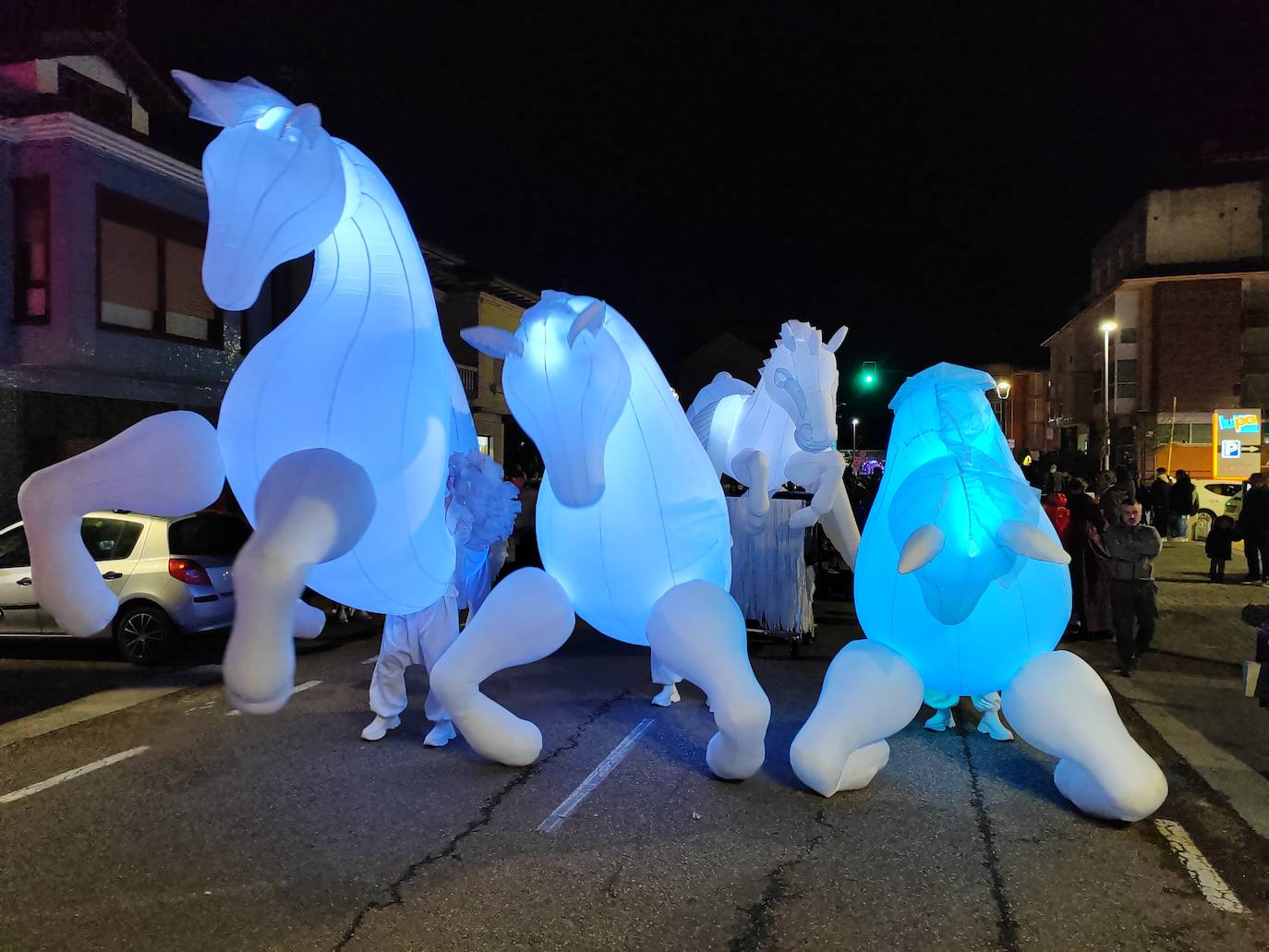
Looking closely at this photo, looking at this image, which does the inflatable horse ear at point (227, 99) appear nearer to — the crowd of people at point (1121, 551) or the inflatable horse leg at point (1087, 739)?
the inflatable horse leg at point (1087, 739)

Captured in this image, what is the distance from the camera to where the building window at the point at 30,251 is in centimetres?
1234

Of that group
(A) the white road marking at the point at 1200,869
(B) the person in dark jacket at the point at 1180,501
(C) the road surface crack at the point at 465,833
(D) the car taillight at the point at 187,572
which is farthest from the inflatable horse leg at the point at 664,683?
(B) the person in dark jacket at the point at 1180,501

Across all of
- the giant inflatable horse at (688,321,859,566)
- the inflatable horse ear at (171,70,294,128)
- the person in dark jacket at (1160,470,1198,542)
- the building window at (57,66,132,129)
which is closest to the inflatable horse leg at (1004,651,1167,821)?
the giant inflatable horse at (688,321,859,566)

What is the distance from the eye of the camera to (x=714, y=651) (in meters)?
4.07

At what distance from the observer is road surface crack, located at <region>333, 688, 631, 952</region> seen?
332cm

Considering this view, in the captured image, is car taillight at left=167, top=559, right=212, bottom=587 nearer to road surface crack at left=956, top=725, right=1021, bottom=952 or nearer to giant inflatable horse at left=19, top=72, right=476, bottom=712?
giant inflatable horse at left=19, top=72, right=476, bottom=712

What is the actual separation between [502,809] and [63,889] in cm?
189

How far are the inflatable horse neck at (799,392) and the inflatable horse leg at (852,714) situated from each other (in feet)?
9.36

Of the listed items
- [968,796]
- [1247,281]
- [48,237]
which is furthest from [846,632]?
[1247,281]

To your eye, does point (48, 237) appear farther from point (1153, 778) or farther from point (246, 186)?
point (1153, 778)

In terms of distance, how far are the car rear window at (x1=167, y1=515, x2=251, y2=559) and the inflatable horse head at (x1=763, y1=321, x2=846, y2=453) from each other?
511 centimetres

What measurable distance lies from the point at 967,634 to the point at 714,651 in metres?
1.36

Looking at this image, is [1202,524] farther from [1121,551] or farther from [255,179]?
[255,179]

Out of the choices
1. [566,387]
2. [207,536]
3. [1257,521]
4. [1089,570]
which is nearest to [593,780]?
[566,387]
